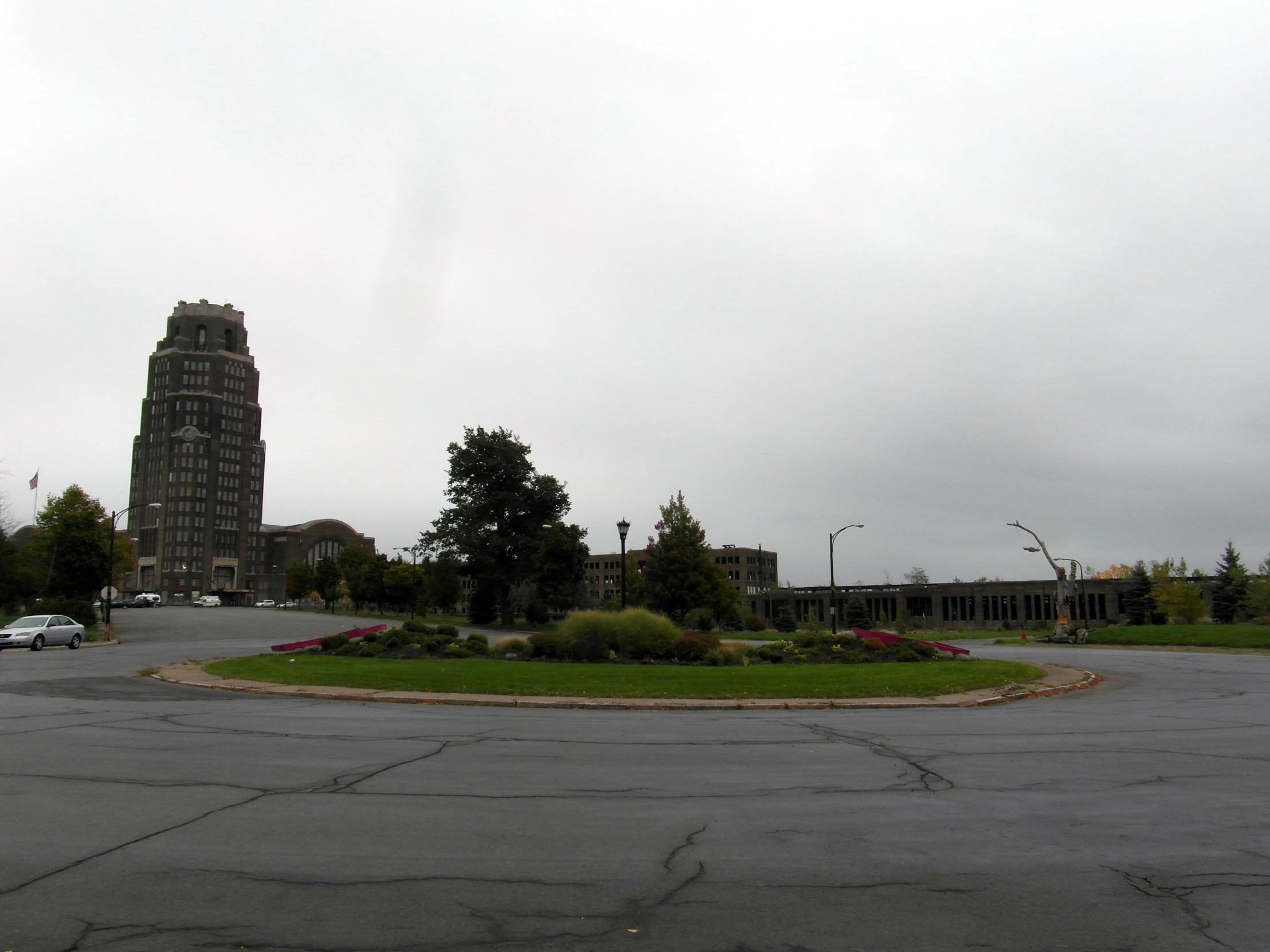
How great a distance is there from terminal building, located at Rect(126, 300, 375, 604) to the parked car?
140m

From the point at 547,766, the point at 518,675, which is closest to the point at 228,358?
the point at 518,675

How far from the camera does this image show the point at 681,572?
5178 cm

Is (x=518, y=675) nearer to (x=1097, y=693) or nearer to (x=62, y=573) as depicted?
(x=1097, y=693)

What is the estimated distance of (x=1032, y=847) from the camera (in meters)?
7.06

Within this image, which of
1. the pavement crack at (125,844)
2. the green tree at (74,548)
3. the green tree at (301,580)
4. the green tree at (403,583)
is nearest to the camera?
the pavement crack at (125,844)

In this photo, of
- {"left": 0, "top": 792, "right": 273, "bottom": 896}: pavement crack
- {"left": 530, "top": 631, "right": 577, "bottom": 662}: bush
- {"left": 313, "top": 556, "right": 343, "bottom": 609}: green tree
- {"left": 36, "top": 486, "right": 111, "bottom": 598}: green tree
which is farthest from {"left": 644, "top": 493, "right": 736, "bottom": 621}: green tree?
{"left": 313, "top": 556, "right": 343, "bottom": 609}: green tree

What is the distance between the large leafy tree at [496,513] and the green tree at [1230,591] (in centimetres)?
4987

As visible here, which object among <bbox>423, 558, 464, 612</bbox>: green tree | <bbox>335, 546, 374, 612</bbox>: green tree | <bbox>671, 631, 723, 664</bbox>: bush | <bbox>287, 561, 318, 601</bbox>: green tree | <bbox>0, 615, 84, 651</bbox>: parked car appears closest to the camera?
<bbox>671, 631, 723, 664</bbox>: bush

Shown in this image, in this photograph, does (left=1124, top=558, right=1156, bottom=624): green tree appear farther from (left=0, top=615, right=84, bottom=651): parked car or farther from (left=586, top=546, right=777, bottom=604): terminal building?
(left=586, top=546, right=777, bottom=604): terminal building

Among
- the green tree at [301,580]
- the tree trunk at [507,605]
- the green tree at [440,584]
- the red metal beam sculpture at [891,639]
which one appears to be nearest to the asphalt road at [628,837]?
the red metal beam sculpture at [891,639]

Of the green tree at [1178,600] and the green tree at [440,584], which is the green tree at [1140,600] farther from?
the green tree at [440,584]

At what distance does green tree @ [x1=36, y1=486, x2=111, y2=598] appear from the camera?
206 ft

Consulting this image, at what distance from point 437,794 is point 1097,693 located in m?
17.8

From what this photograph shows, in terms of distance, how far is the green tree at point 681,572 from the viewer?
51750mm
